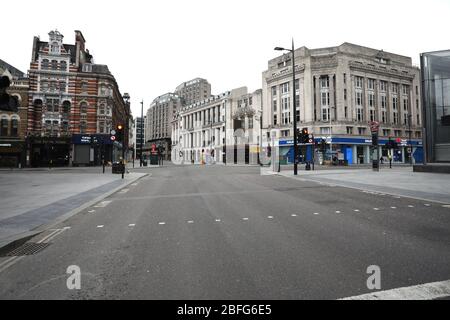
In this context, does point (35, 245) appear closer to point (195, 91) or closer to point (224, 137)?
point (224, 137)

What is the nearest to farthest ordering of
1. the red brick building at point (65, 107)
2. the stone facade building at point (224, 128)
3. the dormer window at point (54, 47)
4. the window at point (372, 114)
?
1. the red brick building at point (65, 107)
2. the dormer window at point (54, 47)
3. the window at point (372, 114)
4. the stone facade building at point (224, 128)

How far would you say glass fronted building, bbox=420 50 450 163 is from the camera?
69.5 feet

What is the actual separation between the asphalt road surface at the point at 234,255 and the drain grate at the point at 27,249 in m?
0.13

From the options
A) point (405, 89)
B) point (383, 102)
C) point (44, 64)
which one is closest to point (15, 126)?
point (44, 64)

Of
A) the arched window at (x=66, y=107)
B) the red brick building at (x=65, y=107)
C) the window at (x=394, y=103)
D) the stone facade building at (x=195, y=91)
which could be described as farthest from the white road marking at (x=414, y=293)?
the stone facade building at (x=195, y=91)

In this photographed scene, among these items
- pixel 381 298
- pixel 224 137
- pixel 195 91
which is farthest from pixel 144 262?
pixel 195 91

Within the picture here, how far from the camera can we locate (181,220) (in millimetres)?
6391

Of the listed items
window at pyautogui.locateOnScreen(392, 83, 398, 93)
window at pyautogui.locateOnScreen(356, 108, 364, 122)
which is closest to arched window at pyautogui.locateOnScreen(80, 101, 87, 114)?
window at pyautogui.locateOnScreen(356, 108, 364, 122)

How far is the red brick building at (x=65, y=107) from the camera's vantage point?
1578 inches

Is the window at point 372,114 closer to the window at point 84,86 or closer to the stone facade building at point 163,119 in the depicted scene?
the window at point 84,86

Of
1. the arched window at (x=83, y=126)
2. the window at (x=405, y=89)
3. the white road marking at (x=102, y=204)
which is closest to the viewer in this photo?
the white road marking at (x=102, y=204)

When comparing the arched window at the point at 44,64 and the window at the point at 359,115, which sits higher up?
the arched window at the point at 44,64

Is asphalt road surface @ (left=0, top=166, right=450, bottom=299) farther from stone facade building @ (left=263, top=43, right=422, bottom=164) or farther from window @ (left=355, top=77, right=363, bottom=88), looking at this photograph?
window @ (left=355, top=77, right=363, bottom=88)

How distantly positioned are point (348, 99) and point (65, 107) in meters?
51.5
